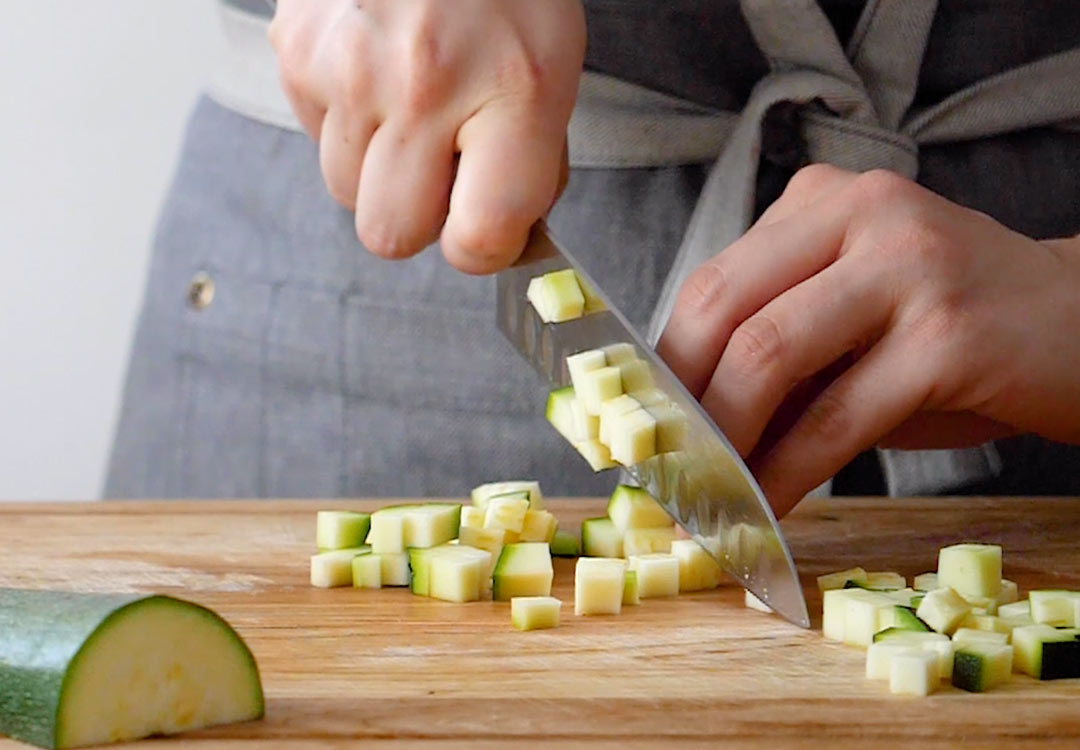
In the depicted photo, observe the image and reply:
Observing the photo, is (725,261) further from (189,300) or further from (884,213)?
(189,300)

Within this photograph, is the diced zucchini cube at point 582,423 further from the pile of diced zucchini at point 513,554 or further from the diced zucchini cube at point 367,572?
the diced zucchini cube at point 367,572

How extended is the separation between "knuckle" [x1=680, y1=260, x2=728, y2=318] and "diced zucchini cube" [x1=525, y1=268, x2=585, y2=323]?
0.31 ft

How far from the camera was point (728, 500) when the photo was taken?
1.30 meters

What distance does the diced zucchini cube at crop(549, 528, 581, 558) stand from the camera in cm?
153


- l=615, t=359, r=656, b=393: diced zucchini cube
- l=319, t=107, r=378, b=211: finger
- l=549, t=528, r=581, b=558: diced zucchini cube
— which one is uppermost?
l=319, t=107, r=378, b=211: finger

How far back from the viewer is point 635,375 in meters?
1.35

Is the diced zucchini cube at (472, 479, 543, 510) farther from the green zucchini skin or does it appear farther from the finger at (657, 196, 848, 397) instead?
the green zucchini skin

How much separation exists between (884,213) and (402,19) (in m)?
0.46

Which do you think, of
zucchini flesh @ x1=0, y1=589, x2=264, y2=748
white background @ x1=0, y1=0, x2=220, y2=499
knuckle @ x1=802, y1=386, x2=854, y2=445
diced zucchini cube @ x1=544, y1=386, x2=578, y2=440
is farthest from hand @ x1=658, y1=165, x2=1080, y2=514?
white background @ x1=0, y1=0, x2=220, y2=499

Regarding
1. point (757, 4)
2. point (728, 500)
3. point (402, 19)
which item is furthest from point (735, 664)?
point (757, 4)

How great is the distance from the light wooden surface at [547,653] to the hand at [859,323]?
6.4 inches

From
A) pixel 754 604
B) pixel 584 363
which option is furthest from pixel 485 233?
pixel 754 604

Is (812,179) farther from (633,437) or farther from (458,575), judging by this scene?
(458,575)

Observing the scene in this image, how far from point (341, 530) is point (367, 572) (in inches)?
3.1
